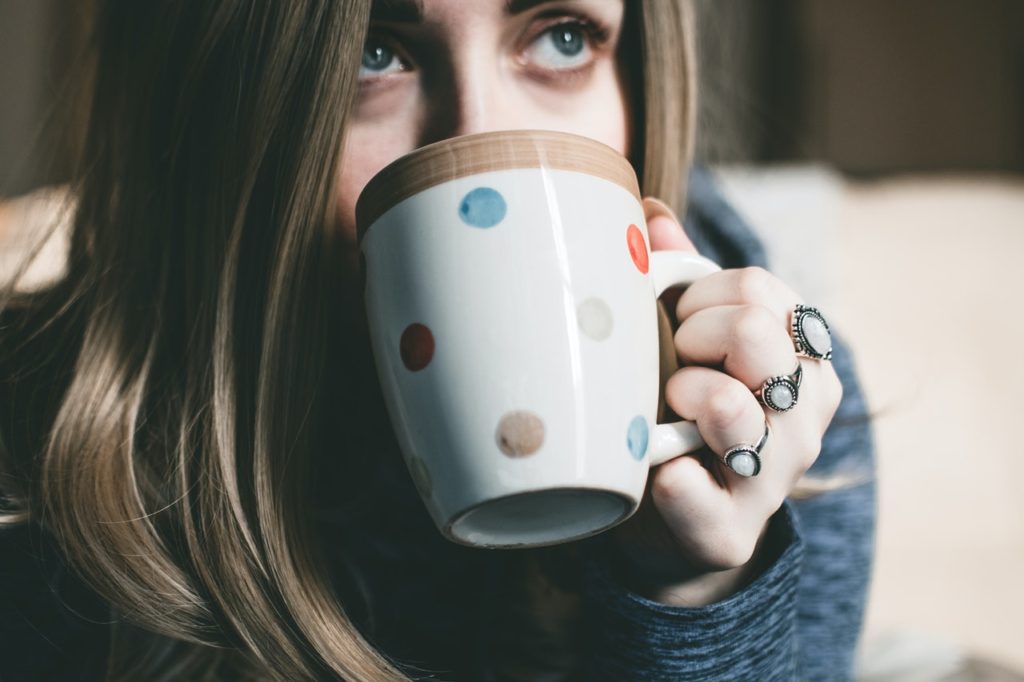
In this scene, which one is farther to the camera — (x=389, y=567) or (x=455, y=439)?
(x=389, y=567)

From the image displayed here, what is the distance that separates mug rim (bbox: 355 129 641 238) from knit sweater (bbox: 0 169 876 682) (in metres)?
0.32

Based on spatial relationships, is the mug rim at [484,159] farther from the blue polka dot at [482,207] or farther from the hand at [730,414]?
the hand at [730,414]

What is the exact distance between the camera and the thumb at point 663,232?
0.62 m

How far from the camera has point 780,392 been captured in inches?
21.2

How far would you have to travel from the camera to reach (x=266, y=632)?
65 cm

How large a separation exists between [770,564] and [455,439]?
0.31 metres

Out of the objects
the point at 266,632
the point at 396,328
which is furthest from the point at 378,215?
the point at 266,632

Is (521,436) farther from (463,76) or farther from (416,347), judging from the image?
(463,76)

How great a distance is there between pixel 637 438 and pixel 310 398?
0.29m

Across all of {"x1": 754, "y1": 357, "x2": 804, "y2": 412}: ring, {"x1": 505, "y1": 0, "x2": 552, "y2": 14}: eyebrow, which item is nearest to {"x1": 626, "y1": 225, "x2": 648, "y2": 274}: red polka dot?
{"x1": 754, "y1": 357, "x2": 804, "y2": 412}: ring

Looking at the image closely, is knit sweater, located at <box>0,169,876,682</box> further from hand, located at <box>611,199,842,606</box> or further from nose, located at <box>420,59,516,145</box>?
nose, located at <box>420,59,516,145</box>

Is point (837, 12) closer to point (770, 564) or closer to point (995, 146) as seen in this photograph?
point (995, 146)

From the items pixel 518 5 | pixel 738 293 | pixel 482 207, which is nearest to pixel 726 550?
pixel 738 293

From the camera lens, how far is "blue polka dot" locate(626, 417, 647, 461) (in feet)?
1.57
